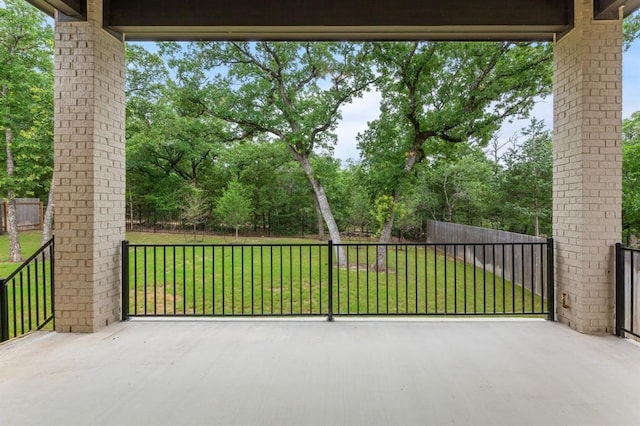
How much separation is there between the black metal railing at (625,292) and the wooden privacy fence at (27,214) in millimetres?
15769

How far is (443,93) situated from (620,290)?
237 inches

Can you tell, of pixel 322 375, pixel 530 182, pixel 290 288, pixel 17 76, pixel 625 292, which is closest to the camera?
pixel 322 375

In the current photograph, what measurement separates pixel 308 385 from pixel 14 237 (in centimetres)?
960

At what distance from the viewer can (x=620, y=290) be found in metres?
2.99

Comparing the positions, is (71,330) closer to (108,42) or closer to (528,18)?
(108,42)

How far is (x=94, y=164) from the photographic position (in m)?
3.17

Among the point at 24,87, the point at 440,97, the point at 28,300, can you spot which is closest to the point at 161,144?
the point at 24,87

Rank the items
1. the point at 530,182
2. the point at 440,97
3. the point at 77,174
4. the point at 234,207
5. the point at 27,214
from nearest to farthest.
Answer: the point at 77,174
the point at 440,97
the point at 530,182
the point at 234,207
the point at 27,214

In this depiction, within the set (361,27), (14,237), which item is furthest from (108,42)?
(14,237)

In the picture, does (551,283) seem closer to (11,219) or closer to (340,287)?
(340,287)

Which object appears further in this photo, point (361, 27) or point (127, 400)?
point (361, 27)

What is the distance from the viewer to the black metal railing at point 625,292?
296cm

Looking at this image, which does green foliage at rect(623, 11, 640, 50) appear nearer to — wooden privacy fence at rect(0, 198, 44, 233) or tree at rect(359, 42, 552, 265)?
tree at rect(359, 42, 552, 265)

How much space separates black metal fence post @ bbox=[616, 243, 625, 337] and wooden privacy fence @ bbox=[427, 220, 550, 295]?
174 centimetres
